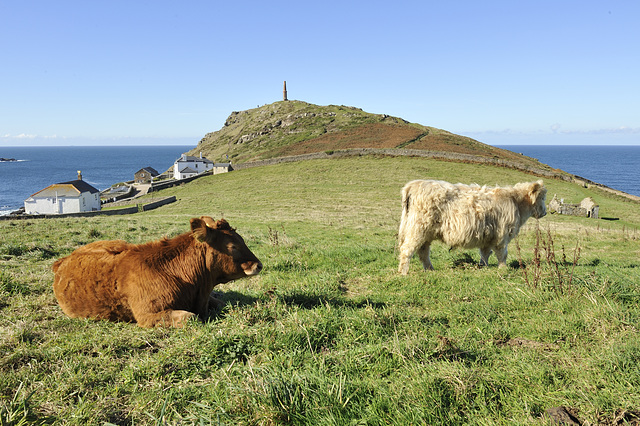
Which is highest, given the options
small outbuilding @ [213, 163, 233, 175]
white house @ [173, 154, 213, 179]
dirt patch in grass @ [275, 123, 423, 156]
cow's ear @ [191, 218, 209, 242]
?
dirt patch in grass @ [275, 123, 423, 156]

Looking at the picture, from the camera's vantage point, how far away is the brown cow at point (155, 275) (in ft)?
17.1

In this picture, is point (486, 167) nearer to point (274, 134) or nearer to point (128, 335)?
point (128, 335)

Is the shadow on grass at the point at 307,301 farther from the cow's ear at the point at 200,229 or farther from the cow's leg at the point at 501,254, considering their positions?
the cow's leg at the point at 501,254

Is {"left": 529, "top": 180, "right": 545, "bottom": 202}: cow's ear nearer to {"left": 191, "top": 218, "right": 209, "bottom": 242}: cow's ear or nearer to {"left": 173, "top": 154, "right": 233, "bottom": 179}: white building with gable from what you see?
{"left": 191, "top": 218, "right": 209, "bottom": 242}: cow's ear

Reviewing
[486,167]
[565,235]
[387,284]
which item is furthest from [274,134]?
[387,284]

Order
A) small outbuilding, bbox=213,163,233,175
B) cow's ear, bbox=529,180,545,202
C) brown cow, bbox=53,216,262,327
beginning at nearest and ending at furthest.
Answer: brown cow, bbox=53,216,262,327 → cow's ear, bbox=529,180,545,202 → small outbuilding, bbox=213,163,233,175

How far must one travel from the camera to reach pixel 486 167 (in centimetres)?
5025

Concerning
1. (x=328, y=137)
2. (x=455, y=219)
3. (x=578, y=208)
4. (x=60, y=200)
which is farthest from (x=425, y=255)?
(x=328, y=137)

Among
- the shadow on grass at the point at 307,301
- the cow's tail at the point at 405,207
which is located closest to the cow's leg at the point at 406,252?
the cow's tail at the point at 405,207

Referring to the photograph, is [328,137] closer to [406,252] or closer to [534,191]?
[534,191]

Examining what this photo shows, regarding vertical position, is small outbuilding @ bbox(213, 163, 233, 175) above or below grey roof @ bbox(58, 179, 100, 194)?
above

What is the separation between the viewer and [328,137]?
7775 cm

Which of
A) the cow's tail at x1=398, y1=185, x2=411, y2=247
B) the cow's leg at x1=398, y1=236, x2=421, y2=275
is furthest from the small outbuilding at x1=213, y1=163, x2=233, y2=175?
the cow's leg at x1=398, y1=236, x2=421, y2=275

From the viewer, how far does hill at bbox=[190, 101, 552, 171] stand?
61.6 meters
